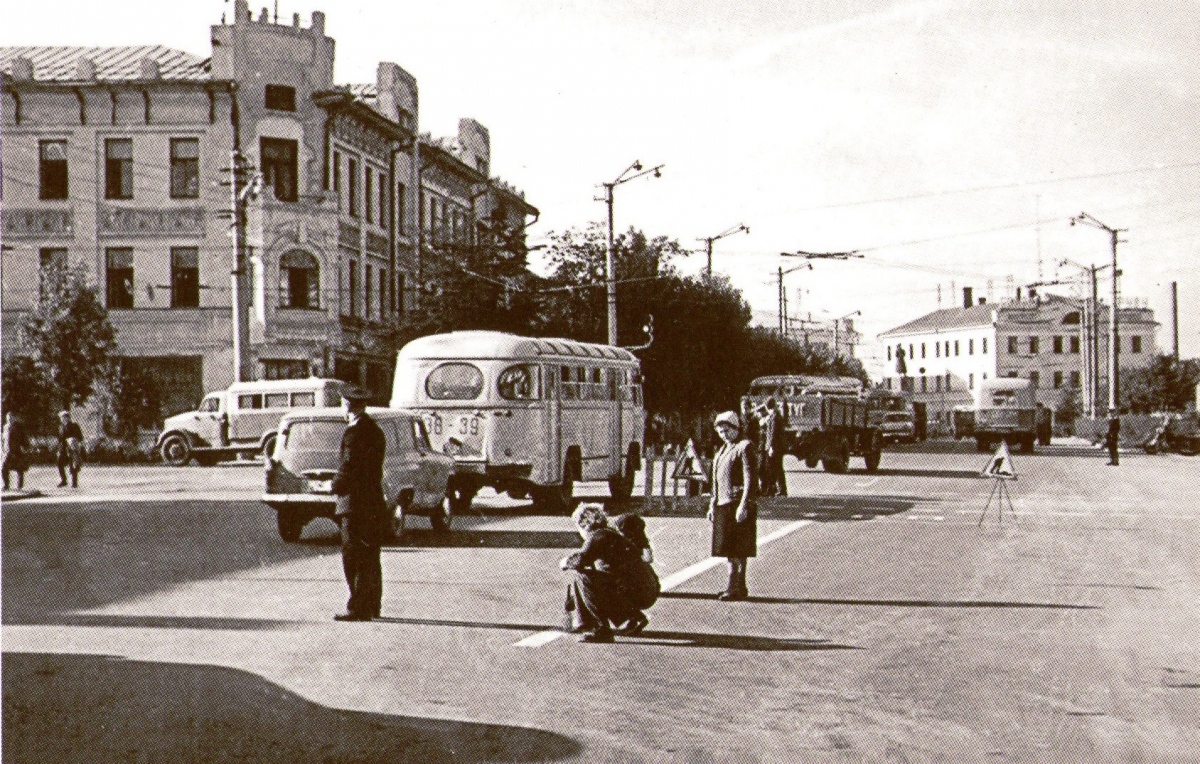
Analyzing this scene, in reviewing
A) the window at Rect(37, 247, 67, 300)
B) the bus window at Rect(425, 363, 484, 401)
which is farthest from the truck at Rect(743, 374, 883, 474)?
the window at Rect(37, 247, 67, 300)

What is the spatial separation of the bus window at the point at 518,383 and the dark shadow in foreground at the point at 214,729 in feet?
50.2

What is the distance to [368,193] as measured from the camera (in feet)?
165

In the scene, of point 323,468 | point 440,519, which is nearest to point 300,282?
point 440,519

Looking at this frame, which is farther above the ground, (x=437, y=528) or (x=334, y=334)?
(x=334, y=334)

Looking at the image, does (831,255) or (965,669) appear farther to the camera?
(831,255)

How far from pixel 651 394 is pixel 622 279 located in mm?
4035

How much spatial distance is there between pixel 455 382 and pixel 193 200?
24219mm

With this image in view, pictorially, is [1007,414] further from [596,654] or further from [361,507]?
[596,654]

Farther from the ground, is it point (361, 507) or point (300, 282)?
point (300, 282)

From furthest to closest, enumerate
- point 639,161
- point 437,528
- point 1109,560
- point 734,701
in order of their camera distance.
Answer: point 639,161
point 437,528
point 1109,560
point 734,701

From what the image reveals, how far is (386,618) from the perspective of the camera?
12641 mm

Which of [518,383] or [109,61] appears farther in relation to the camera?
[109,61]

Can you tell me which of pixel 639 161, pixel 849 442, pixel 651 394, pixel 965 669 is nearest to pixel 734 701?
pixel 965 669

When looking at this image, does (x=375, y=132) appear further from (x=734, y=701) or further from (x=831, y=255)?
(x=734, y=701)
